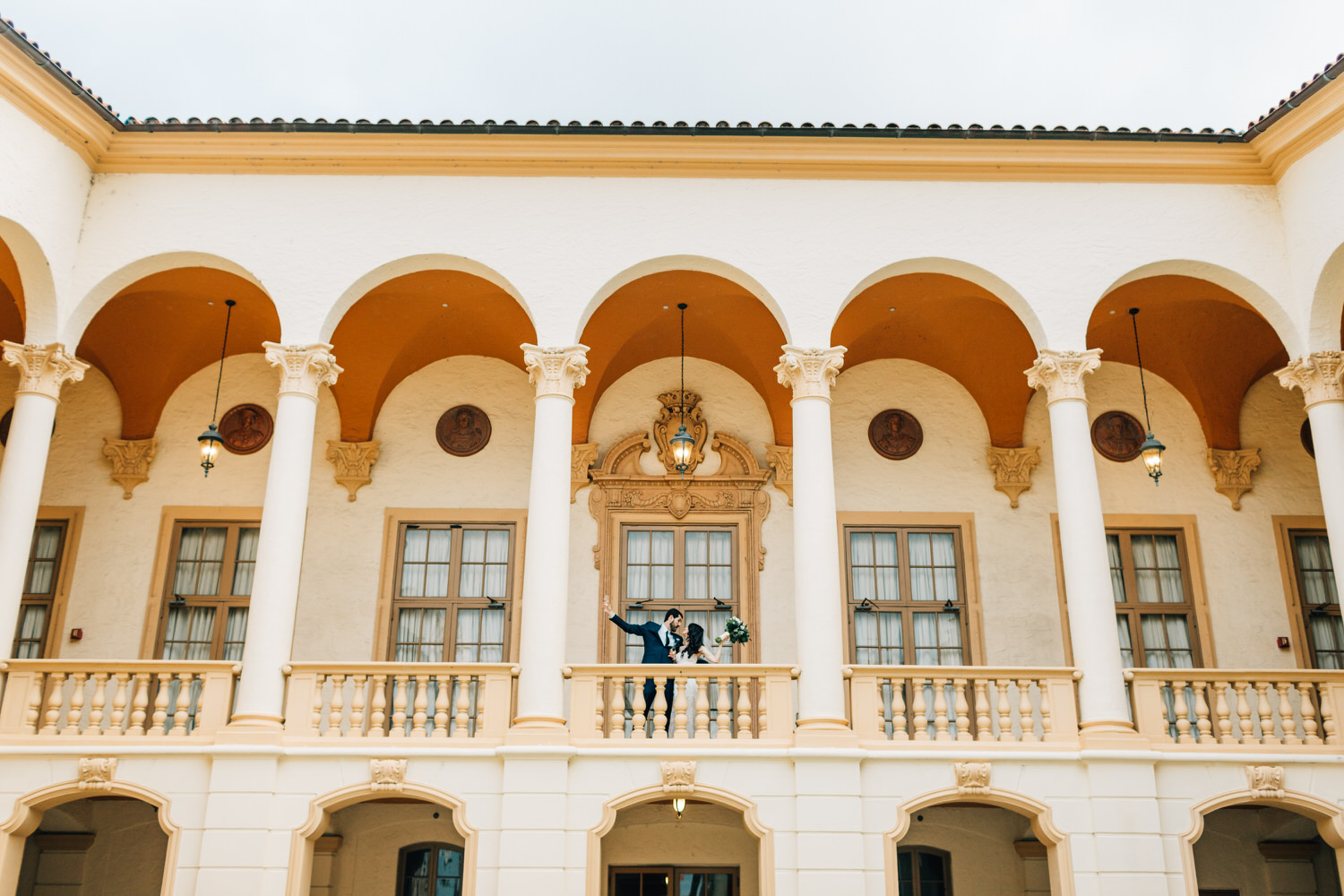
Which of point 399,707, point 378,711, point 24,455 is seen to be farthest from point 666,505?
point 24,455

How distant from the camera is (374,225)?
12594mm

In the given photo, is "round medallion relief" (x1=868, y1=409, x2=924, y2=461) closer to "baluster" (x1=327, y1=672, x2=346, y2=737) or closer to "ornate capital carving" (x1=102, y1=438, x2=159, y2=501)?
"baluster" (x1=327, y1=672, x2=346, y2=737)

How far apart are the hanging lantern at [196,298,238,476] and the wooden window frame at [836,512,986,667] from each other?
7751 mm

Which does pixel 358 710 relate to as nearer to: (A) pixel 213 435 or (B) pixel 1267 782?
(A) pixel 213 435

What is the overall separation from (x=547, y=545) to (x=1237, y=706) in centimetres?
711

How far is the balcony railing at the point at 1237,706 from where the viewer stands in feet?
36.9

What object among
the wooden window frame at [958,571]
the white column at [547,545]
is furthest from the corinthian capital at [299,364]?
the wooden window frame at [958,571]

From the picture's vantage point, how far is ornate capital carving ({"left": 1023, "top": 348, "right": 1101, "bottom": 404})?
12.0 m

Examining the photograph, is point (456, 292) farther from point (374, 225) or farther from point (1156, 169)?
point (1156, 169)

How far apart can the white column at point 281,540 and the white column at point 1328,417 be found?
33.8ft

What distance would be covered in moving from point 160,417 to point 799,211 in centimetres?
902

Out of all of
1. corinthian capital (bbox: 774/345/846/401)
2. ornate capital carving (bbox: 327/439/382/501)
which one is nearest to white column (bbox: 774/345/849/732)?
corinthian capital (bbox: 774/345/846/401)

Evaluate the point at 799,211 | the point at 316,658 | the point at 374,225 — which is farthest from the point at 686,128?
the point at 316,658

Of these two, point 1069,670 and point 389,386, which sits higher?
point 389,386
